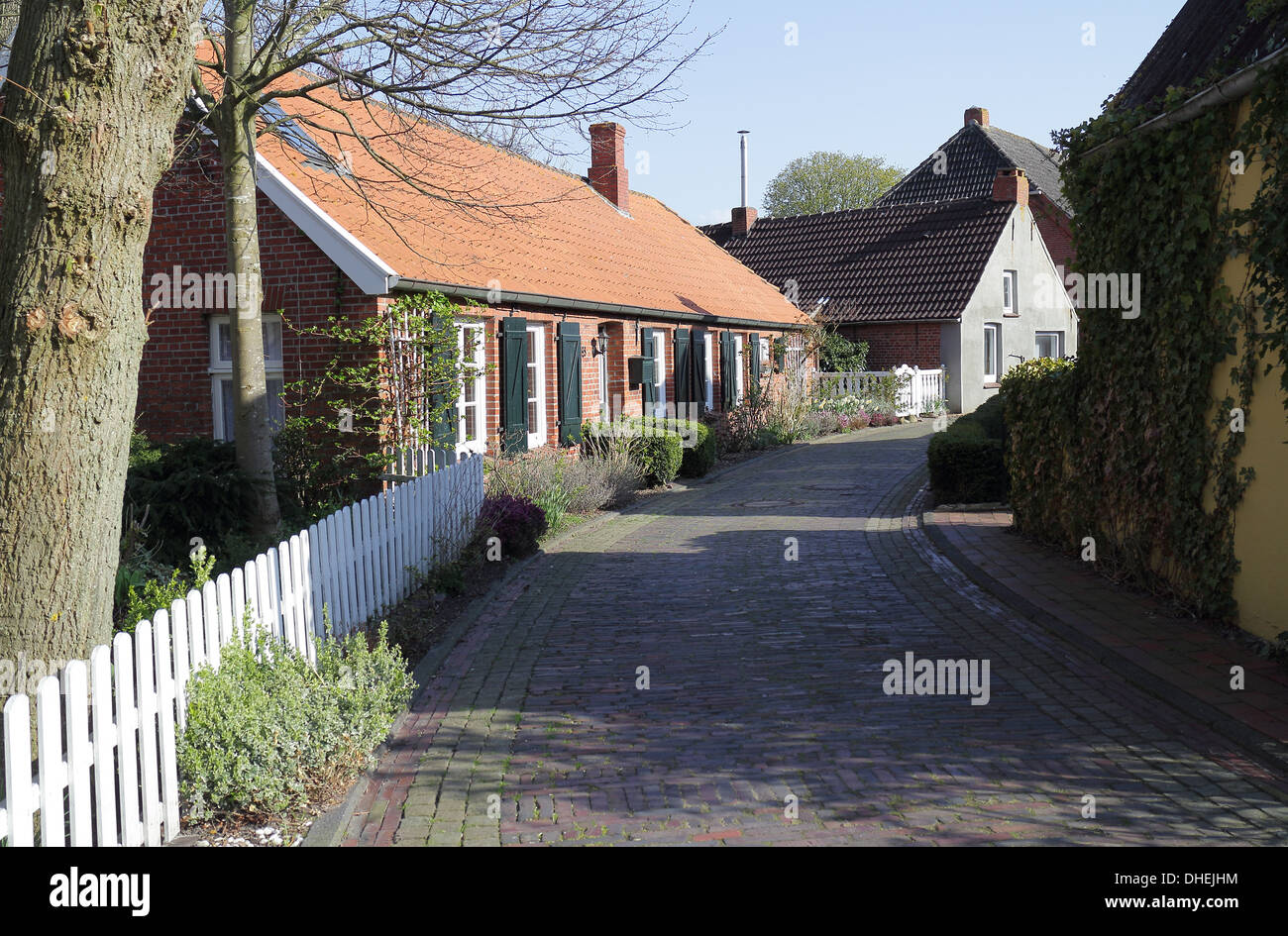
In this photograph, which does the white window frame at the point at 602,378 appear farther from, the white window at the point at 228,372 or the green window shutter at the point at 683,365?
the white window at the point at 228,372

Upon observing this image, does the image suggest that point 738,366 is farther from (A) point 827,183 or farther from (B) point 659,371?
(A) point 827,183

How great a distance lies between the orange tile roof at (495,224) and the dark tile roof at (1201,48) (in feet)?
16.7

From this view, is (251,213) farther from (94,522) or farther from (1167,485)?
(1167,485)

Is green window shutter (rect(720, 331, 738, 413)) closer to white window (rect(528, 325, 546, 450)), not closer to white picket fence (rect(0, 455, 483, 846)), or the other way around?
white window (rect(528, 325, 546, 450))

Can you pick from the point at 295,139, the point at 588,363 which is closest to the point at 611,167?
the point at 588,363

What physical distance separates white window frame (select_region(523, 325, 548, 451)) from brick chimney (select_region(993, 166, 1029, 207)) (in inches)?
741

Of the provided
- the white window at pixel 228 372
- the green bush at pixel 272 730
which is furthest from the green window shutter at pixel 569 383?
the green bush at pixel 272 730

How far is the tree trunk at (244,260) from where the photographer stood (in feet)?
29.7

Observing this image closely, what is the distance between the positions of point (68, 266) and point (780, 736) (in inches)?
152

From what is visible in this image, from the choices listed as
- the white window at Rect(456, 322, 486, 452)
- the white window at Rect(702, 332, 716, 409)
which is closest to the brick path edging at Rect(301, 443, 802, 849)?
the white window at Rect(456, 322, 486, 452)

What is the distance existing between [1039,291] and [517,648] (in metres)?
28.9

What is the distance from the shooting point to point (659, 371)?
19969 mm

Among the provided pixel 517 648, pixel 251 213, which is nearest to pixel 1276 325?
pixel 517 648

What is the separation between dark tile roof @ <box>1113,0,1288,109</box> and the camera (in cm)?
714
